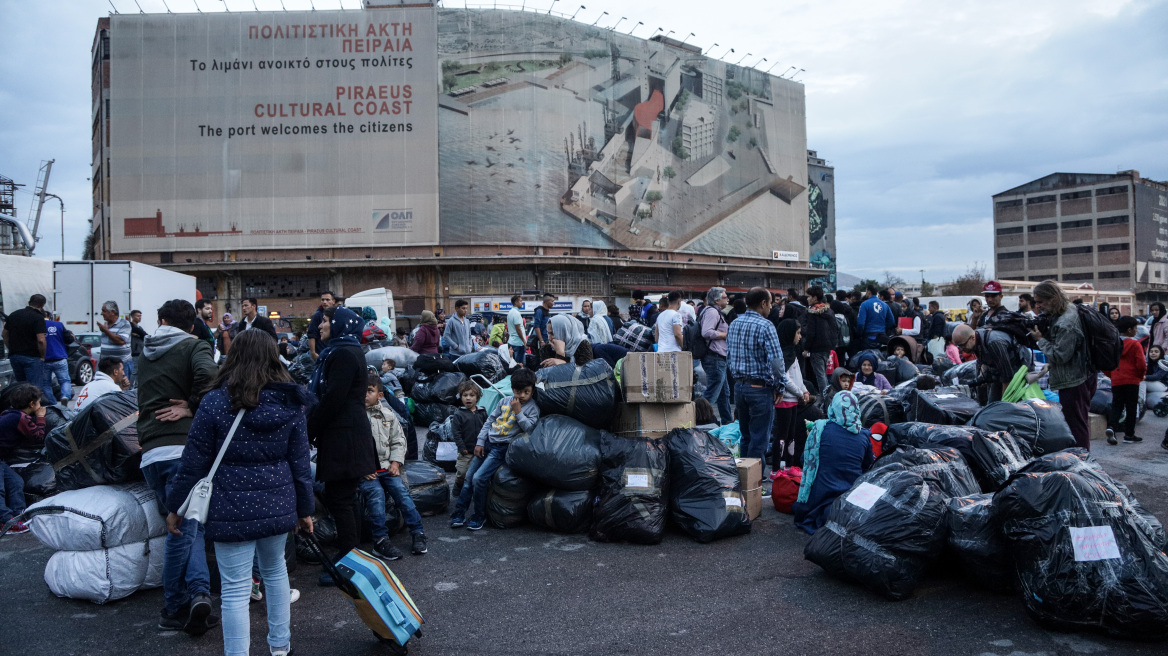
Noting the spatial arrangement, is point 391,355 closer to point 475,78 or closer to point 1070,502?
point 1070,502

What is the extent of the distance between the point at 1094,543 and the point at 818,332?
15.5ft

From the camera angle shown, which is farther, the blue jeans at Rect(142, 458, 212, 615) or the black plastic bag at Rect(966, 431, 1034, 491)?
the black plastic bag at Rect(966, 431, 1034, 491)

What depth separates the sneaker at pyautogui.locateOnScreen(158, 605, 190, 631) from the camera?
3.38m

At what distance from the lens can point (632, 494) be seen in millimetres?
4535

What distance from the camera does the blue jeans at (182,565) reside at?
3.36 meters

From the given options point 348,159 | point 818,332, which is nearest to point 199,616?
point 818,332

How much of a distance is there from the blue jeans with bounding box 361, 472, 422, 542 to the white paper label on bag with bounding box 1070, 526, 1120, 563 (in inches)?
140

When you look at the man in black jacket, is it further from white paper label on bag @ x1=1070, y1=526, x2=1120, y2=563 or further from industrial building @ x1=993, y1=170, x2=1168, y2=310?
industrial building @ x1=993, y1=170, x2=1168, y2=310

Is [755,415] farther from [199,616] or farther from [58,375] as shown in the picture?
[58,375]

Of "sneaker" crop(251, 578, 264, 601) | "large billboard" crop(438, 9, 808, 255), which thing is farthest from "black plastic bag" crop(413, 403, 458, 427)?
"large billboard" crop(438, 9, 808, 255)

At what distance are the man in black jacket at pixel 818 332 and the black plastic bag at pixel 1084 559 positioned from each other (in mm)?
4390

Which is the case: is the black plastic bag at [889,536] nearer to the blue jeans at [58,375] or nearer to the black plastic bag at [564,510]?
the black plastic bag at [564,510]

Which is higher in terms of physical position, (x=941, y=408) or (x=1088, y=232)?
(x=1088, y=232)

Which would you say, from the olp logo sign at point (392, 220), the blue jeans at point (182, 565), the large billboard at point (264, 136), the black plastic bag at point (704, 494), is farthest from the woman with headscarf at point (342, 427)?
the olp logo sign at point (392, 220)
